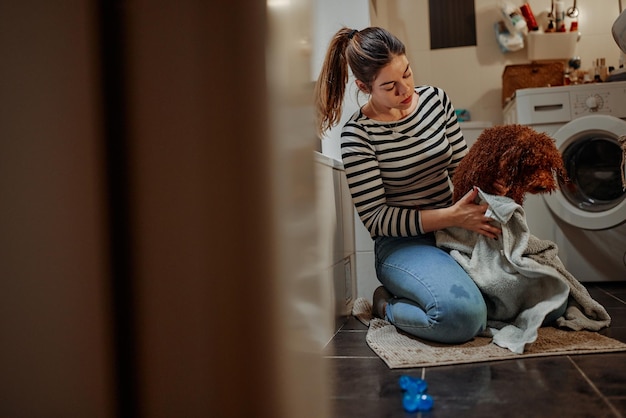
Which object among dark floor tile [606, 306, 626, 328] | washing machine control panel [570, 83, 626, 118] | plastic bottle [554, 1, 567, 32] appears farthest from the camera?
plastic bottle [554, 1, 567, 32]

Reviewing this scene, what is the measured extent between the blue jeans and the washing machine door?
1.05 metres

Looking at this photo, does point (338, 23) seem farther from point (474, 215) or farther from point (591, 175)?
point (591, 175)

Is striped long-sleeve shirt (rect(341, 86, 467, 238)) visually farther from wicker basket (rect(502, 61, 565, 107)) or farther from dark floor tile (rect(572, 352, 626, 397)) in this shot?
wicker basket (rect(502, 61, 565, 107))

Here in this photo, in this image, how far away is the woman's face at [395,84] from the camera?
58.6 inches

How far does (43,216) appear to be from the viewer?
26 centimetres

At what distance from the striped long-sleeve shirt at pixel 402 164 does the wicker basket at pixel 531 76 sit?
129cm

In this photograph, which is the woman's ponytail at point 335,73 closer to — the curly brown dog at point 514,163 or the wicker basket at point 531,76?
the curly brown dog at point 514,163

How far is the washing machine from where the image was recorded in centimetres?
227

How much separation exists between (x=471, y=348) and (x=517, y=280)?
205 mm

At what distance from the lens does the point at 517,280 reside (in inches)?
52.3

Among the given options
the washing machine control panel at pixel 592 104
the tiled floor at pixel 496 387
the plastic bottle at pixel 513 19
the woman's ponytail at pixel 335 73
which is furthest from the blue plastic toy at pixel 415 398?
the plastic bottle at pixel 513 19

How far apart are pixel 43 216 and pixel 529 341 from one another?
1.18 m

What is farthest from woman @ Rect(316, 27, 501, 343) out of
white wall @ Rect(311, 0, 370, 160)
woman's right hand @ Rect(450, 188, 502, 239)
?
white wall @ Rect(311, 0, 370, 160)

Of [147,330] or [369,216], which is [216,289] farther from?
[369,216]
